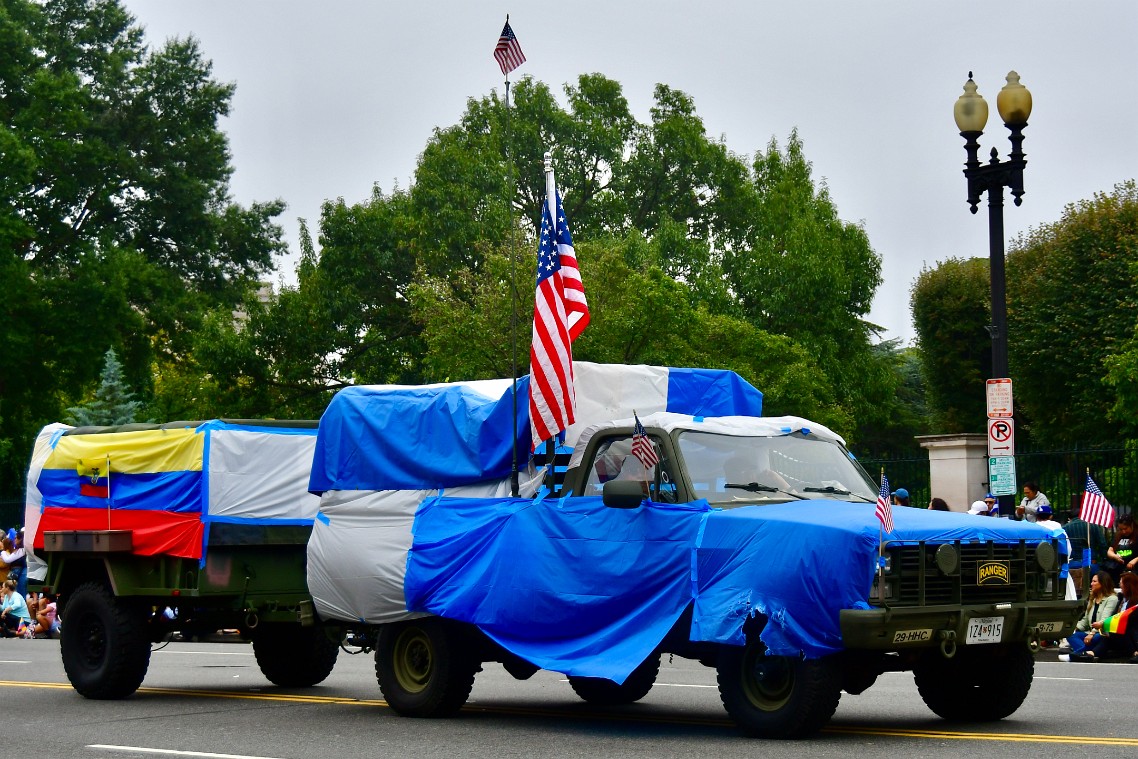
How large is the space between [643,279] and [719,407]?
26653 millimetres

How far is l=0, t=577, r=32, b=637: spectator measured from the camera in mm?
28953

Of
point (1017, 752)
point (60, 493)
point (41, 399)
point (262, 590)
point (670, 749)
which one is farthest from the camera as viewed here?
point (41, 399)

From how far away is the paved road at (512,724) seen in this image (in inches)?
399

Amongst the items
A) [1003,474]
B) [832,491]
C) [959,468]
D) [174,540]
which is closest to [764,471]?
[832,491]

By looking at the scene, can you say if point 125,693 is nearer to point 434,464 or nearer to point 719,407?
point 434,464

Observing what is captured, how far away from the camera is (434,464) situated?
12805mm

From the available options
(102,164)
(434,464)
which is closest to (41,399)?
(102,164)

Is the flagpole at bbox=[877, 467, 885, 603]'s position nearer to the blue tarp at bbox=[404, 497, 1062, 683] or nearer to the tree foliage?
the blue tarp at bbox=[404, 497, 1062, 683]

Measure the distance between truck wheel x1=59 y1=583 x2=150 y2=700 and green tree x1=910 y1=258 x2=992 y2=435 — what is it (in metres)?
43.7

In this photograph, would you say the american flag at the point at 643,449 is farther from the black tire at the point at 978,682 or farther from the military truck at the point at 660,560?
the black tire at the point at 978,682

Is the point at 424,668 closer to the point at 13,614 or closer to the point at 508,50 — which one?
the point at 508,50

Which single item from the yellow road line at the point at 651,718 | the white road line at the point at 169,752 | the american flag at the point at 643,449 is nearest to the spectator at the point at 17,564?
the yellow road line at the point at 651,718

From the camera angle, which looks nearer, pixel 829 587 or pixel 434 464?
pixel 829 587

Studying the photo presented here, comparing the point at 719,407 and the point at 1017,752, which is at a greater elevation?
the point at 719,407
